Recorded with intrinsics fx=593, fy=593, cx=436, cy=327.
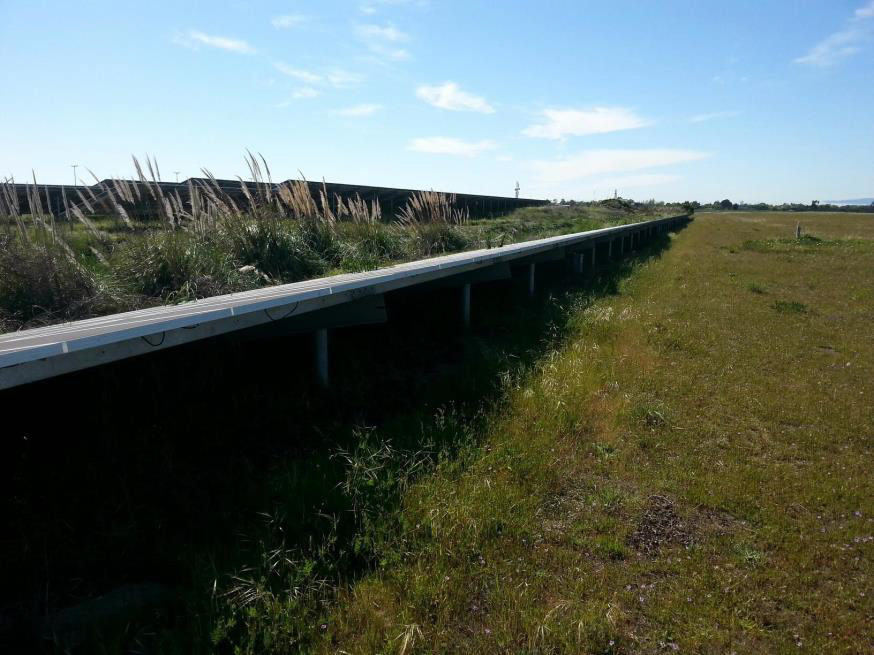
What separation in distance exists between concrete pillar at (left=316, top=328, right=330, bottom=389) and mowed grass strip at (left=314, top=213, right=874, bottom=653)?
151 cm

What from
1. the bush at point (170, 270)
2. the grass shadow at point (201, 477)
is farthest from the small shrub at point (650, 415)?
the bush at point (170, 270)

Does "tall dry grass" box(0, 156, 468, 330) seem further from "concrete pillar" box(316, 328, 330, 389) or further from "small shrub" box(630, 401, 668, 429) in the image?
"small shrub" box(630, 401, 668, 429)

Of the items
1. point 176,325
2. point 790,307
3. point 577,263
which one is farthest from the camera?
point 577,263

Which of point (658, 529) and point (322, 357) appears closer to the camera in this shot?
point (658, 529)

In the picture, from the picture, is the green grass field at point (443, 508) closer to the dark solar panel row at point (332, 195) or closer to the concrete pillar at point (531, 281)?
the dark solar panel row at point (332, 195)

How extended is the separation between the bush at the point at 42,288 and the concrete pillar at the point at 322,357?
2.06m

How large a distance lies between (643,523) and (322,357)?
112 inches

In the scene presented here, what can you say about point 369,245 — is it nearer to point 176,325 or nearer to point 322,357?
point 322,357

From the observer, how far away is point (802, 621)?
9.07 ft

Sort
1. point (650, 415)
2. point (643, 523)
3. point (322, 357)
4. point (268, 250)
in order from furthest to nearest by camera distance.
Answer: point (268, 250) → point (650, 415) → point (322, 357) → point (643, 523)

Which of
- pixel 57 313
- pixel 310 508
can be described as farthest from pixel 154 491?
pixel 57 313

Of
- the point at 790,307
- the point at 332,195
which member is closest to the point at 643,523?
the point at 790,307

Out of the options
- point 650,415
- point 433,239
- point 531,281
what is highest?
point 433,239

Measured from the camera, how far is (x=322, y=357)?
5.07 metres
